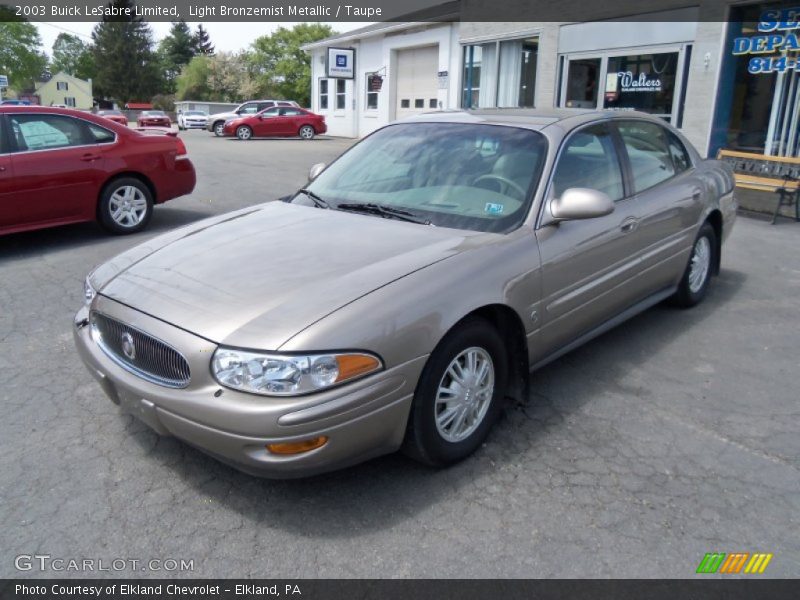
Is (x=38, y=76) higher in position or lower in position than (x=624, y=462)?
higher

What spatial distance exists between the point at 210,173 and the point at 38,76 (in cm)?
8952

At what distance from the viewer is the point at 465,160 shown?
3771mm

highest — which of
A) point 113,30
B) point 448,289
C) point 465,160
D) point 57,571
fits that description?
point 113,30

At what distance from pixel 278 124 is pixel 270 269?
25321 mm

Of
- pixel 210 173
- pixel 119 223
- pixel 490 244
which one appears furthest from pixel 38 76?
pixel 490 244

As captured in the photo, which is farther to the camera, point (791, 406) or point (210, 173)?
point (210, 173)

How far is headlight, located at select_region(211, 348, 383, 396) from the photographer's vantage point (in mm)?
2434

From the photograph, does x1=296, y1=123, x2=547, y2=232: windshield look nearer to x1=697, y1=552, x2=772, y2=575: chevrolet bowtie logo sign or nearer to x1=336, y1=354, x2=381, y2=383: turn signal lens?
x1=336, y1=354, x2=381, y2=383: turn signal lens

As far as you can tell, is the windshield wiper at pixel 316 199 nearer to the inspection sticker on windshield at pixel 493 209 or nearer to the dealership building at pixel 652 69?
the inspection sticker on windshield at pixel 493 209

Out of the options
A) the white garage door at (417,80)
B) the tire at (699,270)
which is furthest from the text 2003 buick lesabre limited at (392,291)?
the white garage door at (417,80)

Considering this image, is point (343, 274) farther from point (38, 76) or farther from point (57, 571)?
point (38, 76)

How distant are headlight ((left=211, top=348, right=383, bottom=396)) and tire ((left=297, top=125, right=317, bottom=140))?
25896mm
